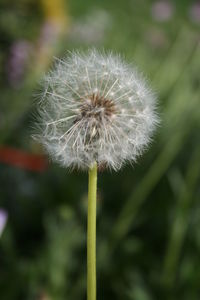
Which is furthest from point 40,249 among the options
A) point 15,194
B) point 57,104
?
point 57,104

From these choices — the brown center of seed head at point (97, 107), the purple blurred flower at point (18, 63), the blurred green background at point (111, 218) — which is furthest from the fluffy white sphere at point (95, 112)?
the purple blurred flower at point (18, 63)

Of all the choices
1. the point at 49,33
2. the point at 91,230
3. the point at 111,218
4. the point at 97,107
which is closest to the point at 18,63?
the point at 49,33

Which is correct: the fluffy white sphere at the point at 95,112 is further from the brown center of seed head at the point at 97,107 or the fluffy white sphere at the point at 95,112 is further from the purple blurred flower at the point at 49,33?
the purple blurred flower at the point at 49,33

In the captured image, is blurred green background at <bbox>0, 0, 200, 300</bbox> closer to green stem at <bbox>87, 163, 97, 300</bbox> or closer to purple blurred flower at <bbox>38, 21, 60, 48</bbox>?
green stem at <bbox>87, 163, 97, 300</bbox>

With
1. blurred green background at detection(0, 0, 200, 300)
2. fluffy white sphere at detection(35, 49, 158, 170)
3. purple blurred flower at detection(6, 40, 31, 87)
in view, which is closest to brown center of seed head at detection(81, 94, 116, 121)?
fluffy white sphere at detection(35, 49, 158, 170)

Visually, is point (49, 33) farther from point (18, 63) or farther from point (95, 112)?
point (95, 112)

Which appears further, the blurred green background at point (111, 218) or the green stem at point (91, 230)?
the blurred green background at point (111, 218)

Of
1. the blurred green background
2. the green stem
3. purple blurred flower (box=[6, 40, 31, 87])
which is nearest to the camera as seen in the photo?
the green stem
